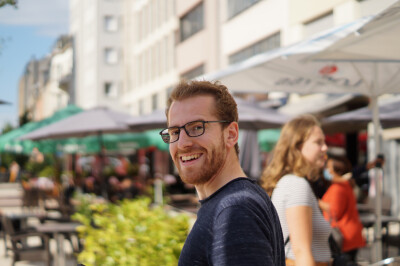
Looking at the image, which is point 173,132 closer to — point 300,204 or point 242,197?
point 242,197

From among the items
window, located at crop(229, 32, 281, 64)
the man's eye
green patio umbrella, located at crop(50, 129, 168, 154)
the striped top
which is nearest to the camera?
the man's eye

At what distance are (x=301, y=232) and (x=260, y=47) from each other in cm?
2201

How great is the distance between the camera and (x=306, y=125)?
13.1ft

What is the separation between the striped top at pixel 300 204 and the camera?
3582 millimetres

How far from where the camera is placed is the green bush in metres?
4.84

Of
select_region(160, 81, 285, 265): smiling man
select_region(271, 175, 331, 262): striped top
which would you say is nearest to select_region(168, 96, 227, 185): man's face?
select_region(160, 81, 285, 265): smiling man

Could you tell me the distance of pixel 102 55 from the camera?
64.9m

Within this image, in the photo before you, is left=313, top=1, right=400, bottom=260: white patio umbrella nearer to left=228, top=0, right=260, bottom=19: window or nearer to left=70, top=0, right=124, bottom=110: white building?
left=228, top=0, right=260, bottom=19: window

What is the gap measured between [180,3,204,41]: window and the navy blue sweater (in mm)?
31963

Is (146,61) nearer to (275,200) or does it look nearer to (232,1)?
(232,1)

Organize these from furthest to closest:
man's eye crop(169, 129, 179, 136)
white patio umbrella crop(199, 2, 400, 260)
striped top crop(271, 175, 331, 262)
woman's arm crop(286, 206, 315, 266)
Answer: white patio umbrella crop(199, 2, 400, 260) < striped top crop(271, 175, 331, 262) < woman's arm crop(286, 206, 315, 266) < man's eye crop(169, 129, 179, 136)

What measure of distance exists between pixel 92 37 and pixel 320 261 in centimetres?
6524

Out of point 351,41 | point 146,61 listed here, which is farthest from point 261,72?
point 146,61

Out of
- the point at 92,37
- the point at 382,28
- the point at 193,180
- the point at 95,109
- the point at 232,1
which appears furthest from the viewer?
the point at 92,37
